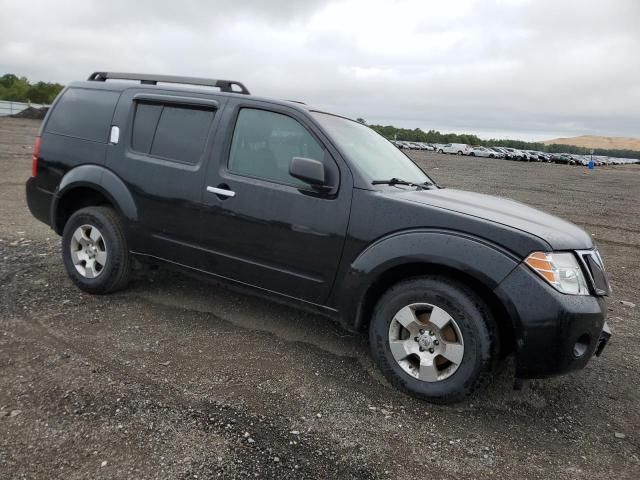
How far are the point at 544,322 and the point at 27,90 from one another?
8549 cm

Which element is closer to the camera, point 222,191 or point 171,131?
point 222,191

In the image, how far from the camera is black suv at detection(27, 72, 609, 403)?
296 cm

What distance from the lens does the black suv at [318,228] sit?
117 inches

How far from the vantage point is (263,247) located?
12.0ft

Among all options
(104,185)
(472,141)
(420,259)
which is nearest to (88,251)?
(104,185)

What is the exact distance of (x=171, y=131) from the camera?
13.7 feet

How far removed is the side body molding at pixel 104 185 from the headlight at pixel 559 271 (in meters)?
3.07

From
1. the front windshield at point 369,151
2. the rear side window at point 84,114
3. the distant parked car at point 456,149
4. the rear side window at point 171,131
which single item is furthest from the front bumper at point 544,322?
the distant parked car at point 456,149

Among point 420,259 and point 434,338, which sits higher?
point 420,259

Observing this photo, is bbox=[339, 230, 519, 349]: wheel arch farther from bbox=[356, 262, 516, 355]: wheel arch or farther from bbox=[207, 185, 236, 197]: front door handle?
bbox=[207, 185, 236, 197]: front door handle

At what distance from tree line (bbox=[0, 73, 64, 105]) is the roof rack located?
7514cm

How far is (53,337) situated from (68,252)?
1.10 m

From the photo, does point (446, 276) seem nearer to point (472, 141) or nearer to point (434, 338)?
point (434, 338)

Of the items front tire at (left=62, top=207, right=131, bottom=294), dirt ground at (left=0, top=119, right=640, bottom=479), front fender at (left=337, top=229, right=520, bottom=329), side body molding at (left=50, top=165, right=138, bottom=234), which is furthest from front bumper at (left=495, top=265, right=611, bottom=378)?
front tire at (left=62, top=207, right=131, bottom=294)
